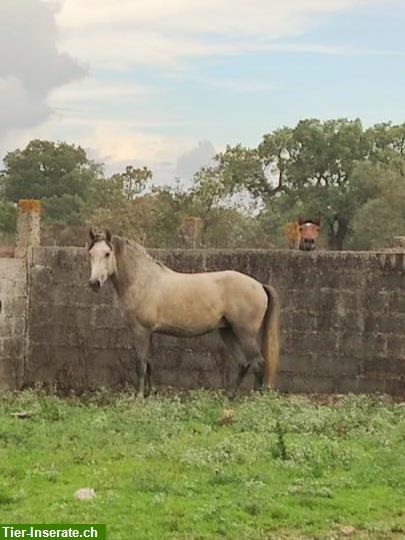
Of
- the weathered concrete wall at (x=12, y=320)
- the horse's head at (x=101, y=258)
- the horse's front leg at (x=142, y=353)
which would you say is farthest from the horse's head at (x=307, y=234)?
the weathered concrete wall at (x=12, y=320)

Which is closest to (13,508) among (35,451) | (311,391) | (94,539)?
(94,539)

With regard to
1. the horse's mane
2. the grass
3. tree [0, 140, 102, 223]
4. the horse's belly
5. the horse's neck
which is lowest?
the grass

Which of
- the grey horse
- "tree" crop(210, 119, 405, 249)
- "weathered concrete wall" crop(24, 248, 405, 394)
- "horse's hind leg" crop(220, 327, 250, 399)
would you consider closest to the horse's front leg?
the grey horse

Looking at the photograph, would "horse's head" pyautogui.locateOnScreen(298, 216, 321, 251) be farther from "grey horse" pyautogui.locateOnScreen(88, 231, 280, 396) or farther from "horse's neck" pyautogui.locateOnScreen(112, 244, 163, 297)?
"horse's neck" pyautogui.locateOnScreen(112, 244, 163, 297)

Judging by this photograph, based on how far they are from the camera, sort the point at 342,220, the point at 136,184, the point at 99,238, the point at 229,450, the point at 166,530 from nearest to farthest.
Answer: the point at 166,530, the point at 229,450, the point at 99,238, the point at 136,184, the point at 342,220

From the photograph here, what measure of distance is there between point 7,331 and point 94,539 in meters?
7.69

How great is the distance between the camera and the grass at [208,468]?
595 cm

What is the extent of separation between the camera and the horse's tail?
11.8m

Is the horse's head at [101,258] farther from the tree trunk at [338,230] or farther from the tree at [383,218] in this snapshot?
→ the tree trunk at [338,230]

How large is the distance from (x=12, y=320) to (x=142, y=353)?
2119 millimetres

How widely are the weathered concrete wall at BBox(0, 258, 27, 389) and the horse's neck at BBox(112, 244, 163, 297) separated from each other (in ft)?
5.67

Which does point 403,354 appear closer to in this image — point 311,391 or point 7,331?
point 311,391

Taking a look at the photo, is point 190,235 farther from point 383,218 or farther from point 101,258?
point 383,218

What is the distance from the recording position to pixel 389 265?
12078mm
